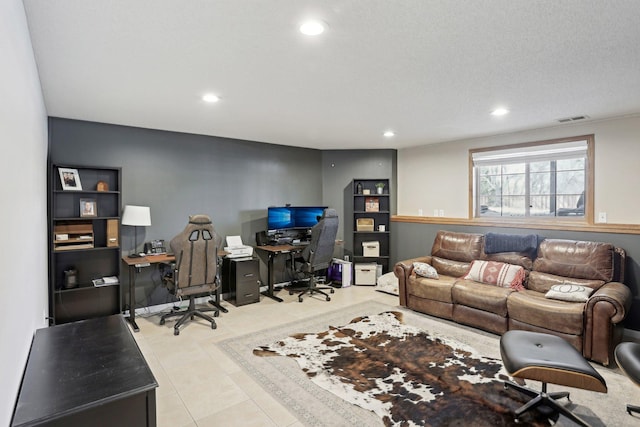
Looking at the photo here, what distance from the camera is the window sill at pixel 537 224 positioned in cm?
376

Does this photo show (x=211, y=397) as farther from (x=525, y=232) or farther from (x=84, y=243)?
(x=525, y=232)

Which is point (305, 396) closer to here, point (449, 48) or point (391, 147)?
point (449, 48)

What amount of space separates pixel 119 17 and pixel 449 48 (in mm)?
1912

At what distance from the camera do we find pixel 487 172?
202 inches

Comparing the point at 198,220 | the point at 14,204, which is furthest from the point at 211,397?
the point at 198,220

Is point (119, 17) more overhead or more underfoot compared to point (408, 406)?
more overhead

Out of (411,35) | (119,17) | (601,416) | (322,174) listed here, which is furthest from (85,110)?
(601,416)

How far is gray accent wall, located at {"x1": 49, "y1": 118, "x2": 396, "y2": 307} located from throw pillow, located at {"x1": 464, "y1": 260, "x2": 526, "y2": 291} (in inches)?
94.9

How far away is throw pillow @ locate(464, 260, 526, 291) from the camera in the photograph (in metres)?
3.93

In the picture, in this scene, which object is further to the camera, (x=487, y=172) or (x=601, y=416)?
(x=487, y=172)

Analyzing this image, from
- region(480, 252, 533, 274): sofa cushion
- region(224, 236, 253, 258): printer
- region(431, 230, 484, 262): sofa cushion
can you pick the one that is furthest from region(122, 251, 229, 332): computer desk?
region(480, 252, 533, 274): sofa cushion

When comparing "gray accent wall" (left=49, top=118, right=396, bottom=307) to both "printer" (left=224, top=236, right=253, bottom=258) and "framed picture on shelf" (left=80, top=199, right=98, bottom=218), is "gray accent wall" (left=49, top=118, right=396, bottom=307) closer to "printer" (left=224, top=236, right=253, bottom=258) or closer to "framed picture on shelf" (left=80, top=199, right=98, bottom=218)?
"printer" (left=224, top=236, right=253, bottom=258)

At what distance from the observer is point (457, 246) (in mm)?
4773

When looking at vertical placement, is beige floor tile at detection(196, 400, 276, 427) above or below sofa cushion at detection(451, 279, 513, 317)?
below
